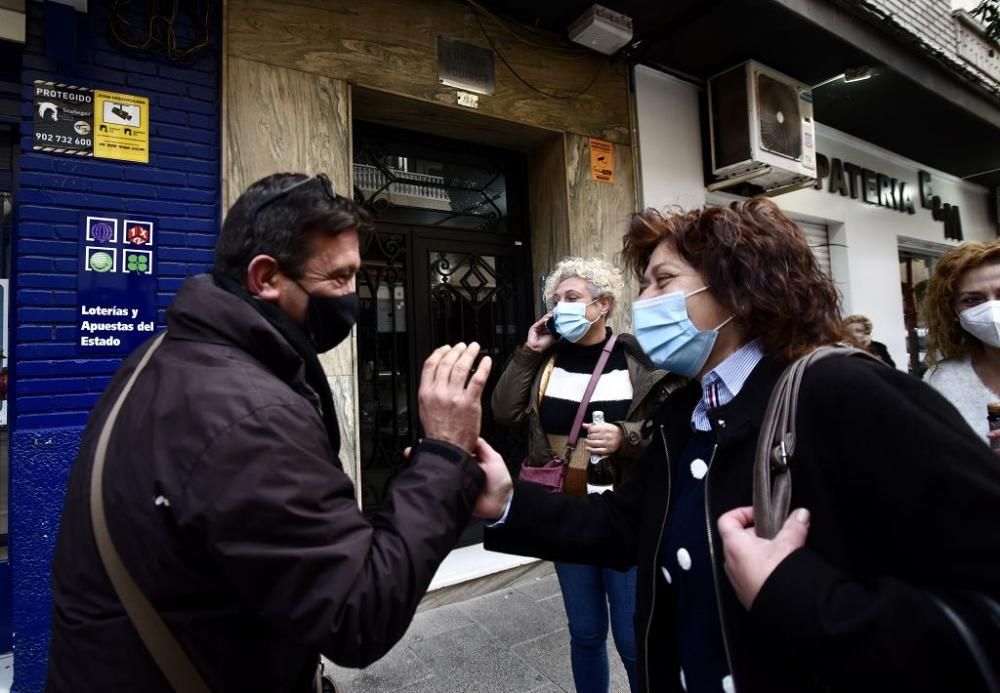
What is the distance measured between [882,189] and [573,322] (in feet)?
23.3

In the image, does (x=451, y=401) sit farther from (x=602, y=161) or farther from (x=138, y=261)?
(x=602, y=161)

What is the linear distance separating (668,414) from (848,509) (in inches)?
22.7

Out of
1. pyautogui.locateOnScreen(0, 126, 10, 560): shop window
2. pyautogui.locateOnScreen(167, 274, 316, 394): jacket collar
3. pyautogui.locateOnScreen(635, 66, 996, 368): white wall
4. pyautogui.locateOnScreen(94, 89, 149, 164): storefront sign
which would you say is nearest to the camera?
pyautogui.locateOnScreen(167, 274, 316, 394): jacket collar

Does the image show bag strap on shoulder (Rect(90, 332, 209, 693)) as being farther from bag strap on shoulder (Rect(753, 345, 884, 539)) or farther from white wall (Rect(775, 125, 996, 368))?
white wall (Rect(775, 125, 996, 368))

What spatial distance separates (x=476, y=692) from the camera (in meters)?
2.88

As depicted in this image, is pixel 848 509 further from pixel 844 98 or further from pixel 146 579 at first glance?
pixel 844 98

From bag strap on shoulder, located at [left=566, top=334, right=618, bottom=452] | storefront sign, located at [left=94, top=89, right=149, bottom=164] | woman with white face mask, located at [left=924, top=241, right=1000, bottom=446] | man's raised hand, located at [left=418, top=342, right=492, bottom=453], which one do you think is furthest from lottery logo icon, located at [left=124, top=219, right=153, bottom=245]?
woman with white face mask, located at [left=924, top=241, right=1000, bottom=446]

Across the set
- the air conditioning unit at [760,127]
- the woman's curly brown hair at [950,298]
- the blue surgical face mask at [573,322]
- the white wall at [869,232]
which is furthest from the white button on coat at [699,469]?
the white wall at [869,232]

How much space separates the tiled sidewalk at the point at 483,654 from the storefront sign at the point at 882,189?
19.1 feet

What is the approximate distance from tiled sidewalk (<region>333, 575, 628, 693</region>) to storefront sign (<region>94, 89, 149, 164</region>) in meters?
3.12

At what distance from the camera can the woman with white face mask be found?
7.57 ft

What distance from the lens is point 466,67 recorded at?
4254mm

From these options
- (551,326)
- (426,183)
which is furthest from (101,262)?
(551,326)

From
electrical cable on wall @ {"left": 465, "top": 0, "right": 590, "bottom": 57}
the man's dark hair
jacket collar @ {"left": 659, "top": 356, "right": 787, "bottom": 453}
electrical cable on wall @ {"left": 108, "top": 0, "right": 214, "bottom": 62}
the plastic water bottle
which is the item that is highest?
electrical cable on wall @ {"left": 465, "top": 0, "right": 590, "bottom": 57}
